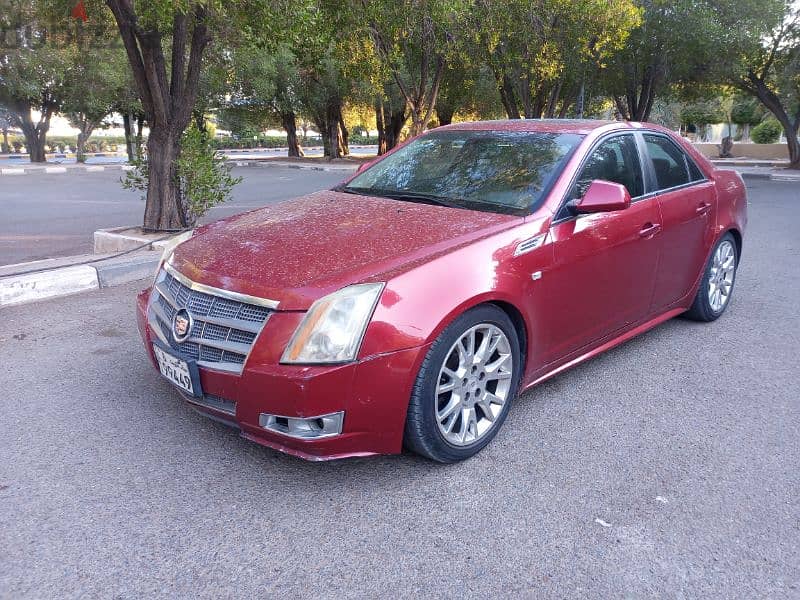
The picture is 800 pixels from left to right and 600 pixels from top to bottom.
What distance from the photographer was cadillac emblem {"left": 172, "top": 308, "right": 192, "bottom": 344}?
9.70 feet

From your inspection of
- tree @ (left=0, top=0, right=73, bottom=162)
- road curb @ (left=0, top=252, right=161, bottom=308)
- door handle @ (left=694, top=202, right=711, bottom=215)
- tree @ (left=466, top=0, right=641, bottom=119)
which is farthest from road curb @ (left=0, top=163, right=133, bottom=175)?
door handle @ (left=694, top=202, right=711, bottom=215)

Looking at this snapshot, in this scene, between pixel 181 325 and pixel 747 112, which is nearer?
pixel 181 325

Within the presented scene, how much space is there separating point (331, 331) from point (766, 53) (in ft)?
82.0

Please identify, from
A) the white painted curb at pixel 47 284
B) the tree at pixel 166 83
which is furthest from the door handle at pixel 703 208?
the white painted curb at pixel 47 284

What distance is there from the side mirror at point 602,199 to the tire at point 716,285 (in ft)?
5.86

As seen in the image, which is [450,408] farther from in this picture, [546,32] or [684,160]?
[546,32]

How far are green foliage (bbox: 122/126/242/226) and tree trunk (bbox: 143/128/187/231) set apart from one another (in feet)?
0.24

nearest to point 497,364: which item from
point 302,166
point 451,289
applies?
point 451,289

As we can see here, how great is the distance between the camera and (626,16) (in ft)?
53.8

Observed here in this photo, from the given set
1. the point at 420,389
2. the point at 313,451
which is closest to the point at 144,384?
the point at 313,451

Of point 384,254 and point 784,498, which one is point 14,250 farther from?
point 784,498

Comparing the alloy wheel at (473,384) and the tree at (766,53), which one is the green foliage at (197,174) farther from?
the tree at (766,53)

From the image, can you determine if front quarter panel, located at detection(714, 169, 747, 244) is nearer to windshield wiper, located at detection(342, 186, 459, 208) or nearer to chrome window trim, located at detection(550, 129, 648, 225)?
→ chrome window trim, located at detection(550, 129, 648, 225)

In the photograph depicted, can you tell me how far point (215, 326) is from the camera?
2869 millimetres
